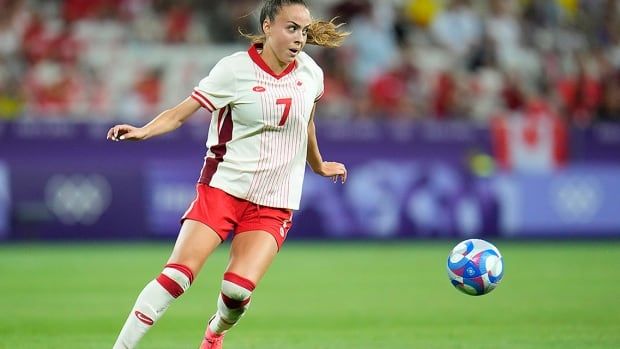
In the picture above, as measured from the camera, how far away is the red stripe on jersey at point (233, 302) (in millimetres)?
7605

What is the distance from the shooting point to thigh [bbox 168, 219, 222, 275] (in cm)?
724

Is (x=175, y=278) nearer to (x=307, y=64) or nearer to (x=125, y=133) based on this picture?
(x=125, y=133)

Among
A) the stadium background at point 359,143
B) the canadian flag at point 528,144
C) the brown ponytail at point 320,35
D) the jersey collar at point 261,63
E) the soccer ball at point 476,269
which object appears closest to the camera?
the jersey collar at point 261,63

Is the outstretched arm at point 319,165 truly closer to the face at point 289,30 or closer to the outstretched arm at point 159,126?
the face at point 289,30

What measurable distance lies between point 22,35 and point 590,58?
1020 centimetres

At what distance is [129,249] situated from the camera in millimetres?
17438

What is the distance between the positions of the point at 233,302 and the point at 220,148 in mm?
995

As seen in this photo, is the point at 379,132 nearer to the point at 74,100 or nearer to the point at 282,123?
the point at 74,100

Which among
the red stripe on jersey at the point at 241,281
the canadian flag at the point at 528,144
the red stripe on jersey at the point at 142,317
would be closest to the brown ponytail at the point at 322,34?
the red stripe on jersey at the point at 241,281

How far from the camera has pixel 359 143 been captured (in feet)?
61.1

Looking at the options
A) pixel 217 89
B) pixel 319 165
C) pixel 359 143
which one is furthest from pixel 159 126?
pixel 359 143

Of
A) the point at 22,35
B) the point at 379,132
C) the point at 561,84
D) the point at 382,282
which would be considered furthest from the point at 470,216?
the point at 22,35

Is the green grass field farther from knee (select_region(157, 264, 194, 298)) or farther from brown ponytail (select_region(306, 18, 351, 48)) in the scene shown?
brown ponytail (select_region(306, 18, 351, 48))

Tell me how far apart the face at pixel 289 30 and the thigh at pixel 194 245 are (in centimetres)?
121
